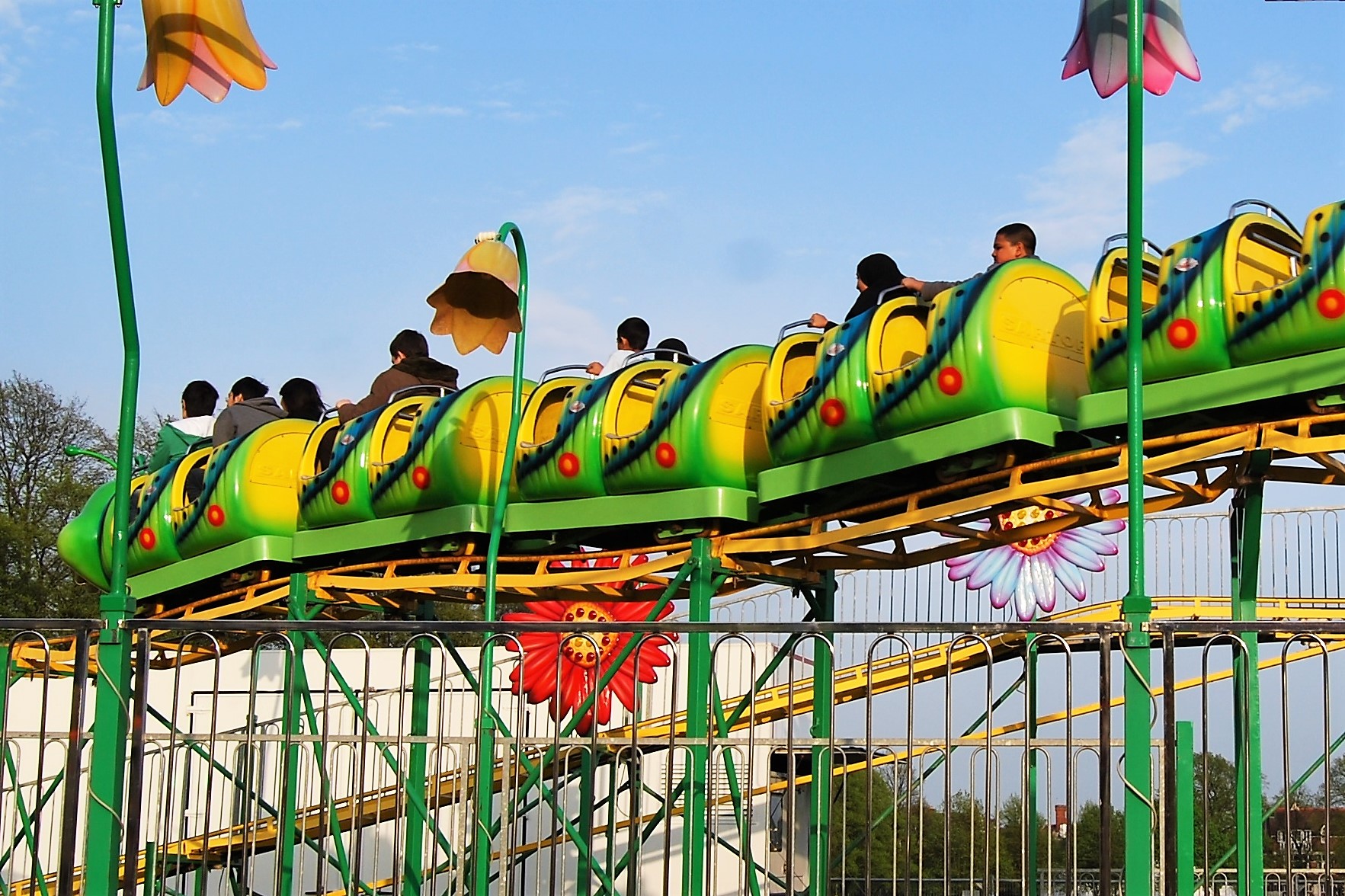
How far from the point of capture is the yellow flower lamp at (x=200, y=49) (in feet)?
22.0

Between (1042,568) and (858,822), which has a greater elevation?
(1042,568)

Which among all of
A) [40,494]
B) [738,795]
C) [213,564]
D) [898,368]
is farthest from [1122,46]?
[40,494]

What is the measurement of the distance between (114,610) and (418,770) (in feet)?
7.63

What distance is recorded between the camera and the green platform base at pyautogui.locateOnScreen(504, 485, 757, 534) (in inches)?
412

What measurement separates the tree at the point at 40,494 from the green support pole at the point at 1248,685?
30.7m

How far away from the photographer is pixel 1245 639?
598 centimetres

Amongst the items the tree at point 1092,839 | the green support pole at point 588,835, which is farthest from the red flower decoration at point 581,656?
the green support pole at point 588,835

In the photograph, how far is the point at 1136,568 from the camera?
582 centimetres

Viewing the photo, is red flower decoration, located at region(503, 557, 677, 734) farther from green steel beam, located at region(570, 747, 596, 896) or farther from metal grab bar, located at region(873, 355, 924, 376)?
green steel beam, located at region(570, 747, 596, 896)

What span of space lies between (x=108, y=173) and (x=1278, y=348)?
5664mm

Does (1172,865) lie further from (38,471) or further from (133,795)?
(38,471)

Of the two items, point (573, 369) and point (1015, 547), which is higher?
point (573, 369)

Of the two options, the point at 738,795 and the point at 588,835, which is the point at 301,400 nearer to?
the point at 738,795

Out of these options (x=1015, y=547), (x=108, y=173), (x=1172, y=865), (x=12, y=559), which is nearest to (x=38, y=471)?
(x=12, y=559)
